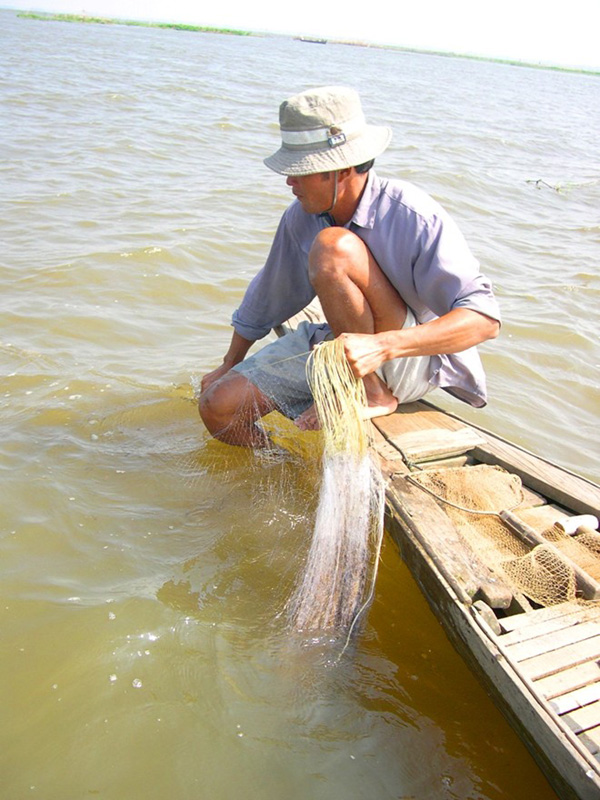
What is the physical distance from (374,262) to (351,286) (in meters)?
0.17

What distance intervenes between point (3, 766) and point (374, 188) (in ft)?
8.31

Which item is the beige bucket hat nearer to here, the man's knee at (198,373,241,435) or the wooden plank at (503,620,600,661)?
the man's knee at (198,373,241,435)

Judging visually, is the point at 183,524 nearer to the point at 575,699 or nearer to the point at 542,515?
the point at 542,515

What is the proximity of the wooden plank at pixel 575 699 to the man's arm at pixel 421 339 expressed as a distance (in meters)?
1.28

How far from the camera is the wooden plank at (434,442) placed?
3.18 m

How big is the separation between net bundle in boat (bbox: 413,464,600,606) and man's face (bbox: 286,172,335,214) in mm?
1246

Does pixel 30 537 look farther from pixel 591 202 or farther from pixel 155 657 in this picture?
pixel 591 202

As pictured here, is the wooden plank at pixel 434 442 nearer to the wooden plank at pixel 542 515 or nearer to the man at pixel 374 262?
the man at pixel 374 262

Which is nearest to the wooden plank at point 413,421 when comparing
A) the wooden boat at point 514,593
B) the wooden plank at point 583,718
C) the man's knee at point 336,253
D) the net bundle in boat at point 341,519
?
the wooden boat at point 514,593

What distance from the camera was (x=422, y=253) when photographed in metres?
2.87

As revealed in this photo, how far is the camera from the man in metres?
2.79

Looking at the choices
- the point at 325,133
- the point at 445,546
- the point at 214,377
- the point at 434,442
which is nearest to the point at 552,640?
the point at 445,546

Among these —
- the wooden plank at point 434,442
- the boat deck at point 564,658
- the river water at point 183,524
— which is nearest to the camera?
the boat deck at point 564,658

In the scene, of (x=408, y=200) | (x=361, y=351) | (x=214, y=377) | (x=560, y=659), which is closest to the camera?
(x=560, y=659)
